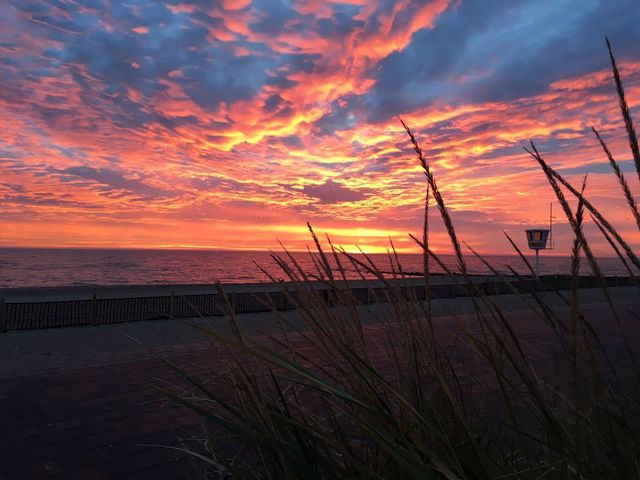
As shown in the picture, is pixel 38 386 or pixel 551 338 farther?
pixel 551 338

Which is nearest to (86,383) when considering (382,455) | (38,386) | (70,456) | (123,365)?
(38,386)

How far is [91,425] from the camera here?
379 cm


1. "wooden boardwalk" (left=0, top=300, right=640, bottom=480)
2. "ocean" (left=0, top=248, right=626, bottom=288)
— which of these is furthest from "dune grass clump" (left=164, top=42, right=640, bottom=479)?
"ocean" (left=0, top=248, right=626, bottom=288)

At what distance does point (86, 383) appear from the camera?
5.22m

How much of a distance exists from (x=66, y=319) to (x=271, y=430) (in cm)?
1592

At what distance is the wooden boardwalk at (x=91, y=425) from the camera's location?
2957 mm

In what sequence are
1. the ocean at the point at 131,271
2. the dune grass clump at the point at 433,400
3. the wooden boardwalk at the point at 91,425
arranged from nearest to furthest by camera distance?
the dune grass clump at the point at 433,400, the wooden boardwalk at the point at 91,425, the ocean at the point at 131,271

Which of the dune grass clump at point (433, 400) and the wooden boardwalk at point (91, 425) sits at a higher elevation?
the dune grass clump at point (433, 400)

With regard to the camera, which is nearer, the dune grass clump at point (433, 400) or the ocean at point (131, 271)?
the dune grass clump at point (433, 400)

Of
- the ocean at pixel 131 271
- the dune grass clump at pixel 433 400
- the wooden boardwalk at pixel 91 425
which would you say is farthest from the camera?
the ocean at pixel 131 271

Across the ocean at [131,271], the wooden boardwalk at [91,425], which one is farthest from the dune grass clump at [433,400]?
the ocean at [131,271]

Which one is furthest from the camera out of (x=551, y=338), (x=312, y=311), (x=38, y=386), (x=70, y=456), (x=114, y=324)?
(x=114, y=324)

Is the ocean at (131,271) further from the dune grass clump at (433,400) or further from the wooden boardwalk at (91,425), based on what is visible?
the dune grass clump at (433,400)

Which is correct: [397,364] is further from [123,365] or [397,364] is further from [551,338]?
[551,338]
